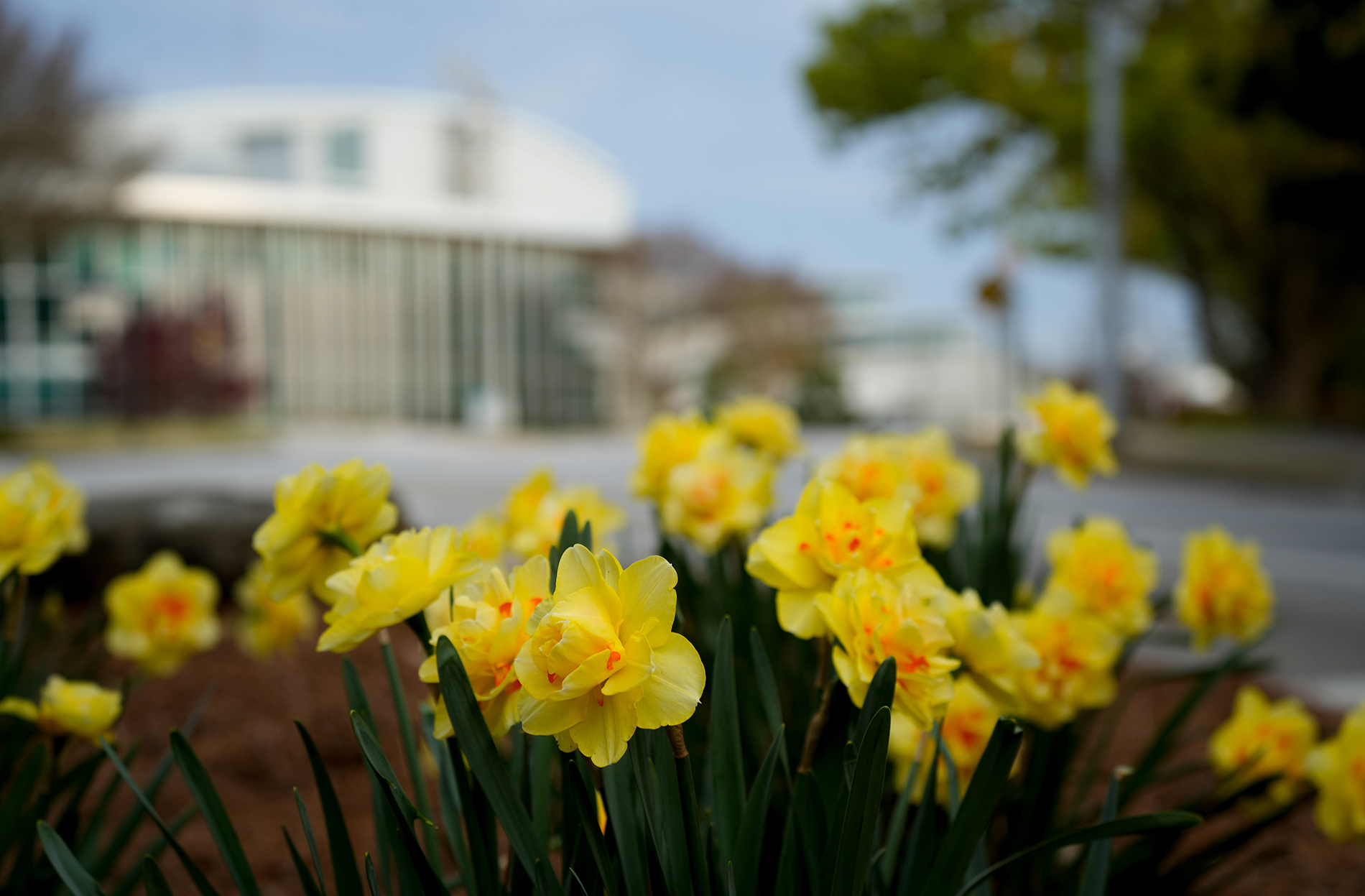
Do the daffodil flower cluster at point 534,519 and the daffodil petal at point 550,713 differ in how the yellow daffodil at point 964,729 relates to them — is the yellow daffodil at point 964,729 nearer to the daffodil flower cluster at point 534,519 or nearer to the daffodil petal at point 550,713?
the daffodil flower cluster at point 534,519

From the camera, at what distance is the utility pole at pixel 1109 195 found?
12.7m

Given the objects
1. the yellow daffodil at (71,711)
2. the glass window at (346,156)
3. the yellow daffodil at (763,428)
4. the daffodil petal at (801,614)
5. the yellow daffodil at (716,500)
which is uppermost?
the glass window at (346,156)

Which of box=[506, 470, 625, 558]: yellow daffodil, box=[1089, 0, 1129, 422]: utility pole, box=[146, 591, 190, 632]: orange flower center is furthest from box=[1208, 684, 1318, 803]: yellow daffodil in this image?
box=[1089, 0, 1129, 422]: utility pole

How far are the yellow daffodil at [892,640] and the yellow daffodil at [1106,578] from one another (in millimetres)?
614

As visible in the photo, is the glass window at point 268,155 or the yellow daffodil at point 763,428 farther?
Result: the glass window at point 268,155

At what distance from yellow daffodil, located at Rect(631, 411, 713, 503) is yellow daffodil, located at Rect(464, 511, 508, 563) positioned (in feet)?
0.69

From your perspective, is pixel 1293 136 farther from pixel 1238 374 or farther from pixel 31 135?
pixel 31 135

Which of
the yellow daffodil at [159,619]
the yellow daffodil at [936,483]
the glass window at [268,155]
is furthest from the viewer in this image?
the glass window at [268,155]

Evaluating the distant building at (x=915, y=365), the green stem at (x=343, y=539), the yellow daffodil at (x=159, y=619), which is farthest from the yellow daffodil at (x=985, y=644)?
the distant building at (x=915, y=365)

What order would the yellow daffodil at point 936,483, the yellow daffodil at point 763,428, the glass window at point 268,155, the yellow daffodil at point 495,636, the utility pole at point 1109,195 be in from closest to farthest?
the yellow daffodil at point 495,636
the yellow daffodil at point 936,483
the yellow daffodil at point 763,428
the utility pole at point 1109,195
the glass window at point 268,155

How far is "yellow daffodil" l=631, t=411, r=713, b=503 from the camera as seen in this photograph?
1488mm

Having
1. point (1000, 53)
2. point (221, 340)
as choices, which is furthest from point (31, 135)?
point (1000, 53)

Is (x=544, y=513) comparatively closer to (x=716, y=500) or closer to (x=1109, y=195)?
(x=716, y=500)

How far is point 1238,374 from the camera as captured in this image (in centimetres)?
1883
